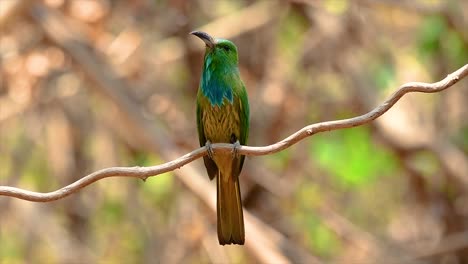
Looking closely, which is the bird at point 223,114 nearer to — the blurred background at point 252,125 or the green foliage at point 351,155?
the blurred background at point 252,125

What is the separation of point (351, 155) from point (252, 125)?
0.83m

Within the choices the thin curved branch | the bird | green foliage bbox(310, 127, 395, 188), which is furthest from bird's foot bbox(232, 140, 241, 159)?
green foliage bbox(310, 127, 395, 188)

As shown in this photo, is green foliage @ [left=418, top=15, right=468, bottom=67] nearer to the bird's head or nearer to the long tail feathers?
the bird's head

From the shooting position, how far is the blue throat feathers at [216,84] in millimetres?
3838

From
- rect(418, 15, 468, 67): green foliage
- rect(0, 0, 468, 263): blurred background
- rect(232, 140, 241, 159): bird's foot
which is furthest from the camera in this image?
rect(0, 0, 468, 263): blurred background

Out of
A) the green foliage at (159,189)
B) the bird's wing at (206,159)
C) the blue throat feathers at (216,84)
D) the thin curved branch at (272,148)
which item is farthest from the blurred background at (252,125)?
the thin curved branch at (272,148)

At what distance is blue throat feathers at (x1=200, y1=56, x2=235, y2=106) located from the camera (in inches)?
151

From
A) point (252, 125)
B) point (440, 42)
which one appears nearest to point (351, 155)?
point (252, 125)

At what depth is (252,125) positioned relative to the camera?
6.46m

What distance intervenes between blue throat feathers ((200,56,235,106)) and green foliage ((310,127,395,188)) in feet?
9.37

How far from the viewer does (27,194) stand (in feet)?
9.20

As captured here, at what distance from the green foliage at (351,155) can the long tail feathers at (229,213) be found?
2918mm

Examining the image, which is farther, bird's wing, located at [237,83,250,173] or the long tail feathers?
bird's wing, located at [237,83,250,173]

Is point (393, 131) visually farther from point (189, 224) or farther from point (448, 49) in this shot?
point (189, 224)
